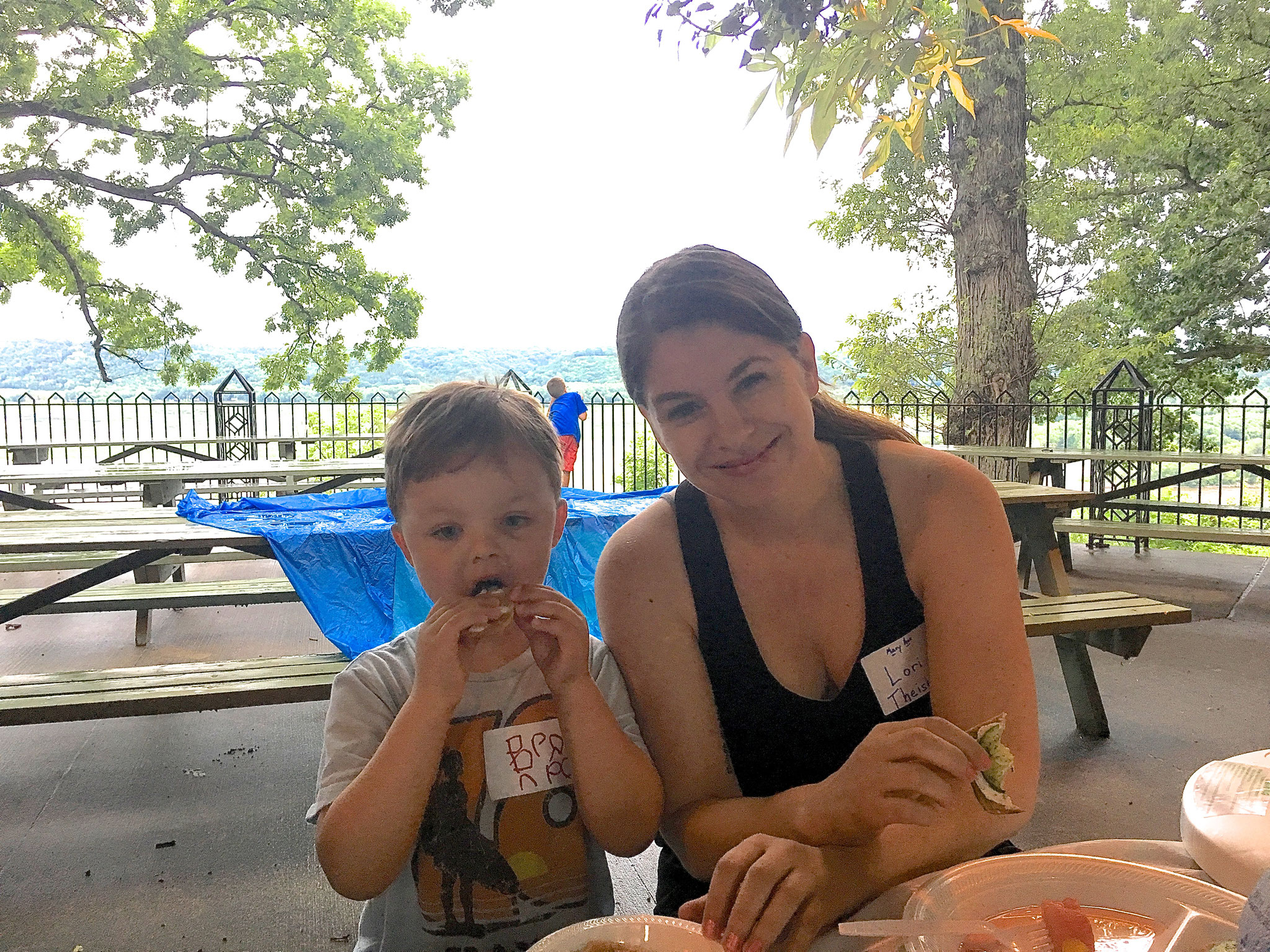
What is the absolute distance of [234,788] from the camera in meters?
3.16

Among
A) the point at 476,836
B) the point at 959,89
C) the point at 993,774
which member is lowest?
the point at 476,836

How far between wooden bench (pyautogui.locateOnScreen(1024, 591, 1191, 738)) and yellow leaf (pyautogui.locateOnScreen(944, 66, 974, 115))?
2.05m

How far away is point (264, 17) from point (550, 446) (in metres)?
14.1

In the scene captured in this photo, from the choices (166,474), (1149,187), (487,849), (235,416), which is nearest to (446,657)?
(487,849)

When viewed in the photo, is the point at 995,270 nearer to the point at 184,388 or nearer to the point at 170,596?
the point at 170,596

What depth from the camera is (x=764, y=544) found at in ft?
4.54

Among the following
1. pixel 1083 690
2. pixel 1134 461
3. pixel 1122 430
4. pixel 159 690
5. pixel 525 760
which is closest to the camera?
pixel 525 760

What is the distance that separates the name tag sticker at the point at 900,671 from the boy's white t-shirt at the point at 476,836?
37cm

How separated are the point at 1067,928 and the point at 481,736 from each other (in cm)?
85

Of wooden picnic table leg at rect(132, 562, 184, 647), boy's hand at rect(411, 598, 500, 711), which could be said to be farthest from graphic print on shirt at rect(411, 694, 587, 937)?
wooden picnic table leg at rect(132, 562, 184, 647)

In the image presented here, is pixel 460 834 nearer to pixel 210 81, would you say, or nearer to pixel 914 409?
pixel 914 409

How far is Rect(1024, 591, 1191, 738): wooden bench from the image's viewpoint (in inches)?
125

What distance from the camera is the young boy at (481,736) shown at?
3.96 feet

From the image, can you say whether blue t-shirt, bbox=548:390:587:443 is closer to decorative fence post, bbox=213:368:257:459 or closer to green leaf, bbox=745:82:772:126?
decorative fence post, bbox=213:368:257:459
